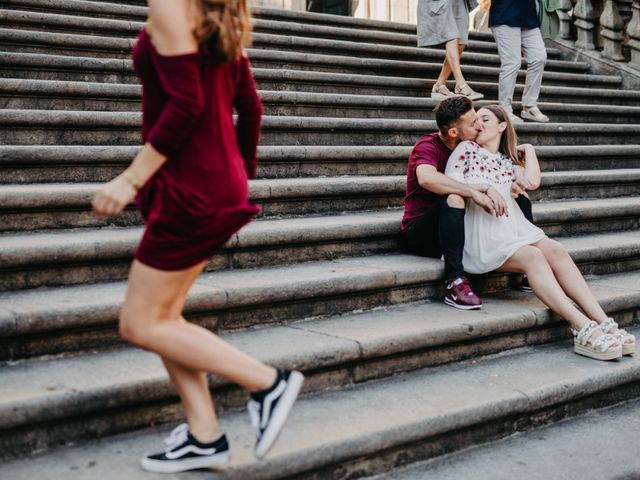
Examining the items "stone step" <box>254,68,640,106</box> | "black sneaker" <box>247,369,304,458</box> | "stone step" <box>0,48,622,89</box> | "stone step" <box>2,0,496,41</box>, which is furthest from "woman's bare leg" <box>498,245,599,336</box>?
"stone step" <box>2,0,496,41</box>

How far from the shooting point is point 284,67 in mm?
7535

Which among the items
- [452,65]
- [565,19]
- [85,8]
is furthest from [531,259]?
[565,19]

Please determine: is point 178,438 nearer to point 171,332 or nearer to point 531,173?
point 171,332

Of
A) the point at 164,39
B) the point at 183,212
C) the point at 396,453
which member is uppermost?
the point at 164,39

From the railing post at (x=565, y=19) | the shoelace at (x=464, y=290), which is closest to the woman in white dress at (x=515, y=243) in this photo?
the shoelace at (x=464, y=290)

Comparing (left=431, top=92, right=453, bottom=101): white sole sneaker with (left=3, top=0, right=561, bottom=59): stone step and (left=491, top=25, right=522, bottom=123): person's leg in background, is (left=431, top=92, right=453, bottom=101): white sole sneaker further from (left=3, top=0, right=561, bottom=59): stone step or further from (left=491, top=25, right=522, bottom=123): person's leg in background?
(left=3, top=0, right=561, bottom=59): stone step

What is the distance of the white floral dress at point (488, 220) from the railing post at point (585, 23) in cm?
581

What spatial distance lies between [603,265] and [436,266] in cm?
153

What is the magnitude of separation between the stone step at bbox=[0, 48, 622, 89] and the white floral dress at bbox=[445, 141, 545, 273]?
2791mm

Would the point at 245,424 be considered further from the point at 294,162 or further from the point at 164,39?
the point at 294,162

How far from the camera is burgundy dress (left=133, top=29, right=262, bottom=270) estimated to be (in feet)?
8.17

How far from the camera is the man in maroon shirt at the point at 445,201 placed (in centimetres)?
464

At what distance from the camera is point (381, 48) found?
8469 millimetres

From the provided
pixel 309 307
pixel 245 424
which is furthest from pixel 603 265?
pixel 245 424
